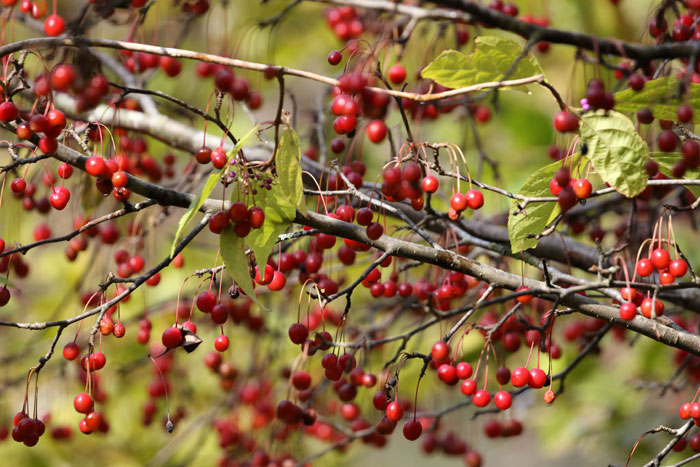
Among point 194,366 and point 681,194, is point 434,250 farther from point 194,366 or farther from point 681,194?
point 194,366

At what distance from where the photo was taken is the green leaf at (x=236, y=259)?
1.73m

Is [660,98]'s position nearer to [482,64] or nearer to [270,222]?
[482,64]

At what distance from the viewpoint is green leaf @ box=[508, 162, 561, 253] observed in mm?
1981

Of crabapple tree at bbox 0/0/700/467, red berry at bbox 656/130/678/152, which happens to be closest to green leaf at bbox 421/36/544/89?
crabapple tree at bbox 0/0/700/467

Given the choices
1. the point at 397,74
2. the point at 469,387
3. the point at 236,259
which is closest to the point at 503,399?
the point at 469,387

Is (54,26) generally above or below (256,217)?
above

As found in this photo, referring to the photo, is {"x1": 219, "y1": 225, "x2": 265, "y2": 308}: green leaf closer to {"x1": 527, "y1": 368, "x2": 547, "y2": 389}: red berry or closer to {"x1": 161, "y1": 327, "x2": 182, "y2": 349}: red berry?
{"x1": 161, "y1": 327, "x2": 182, "y2": 349}: red berry


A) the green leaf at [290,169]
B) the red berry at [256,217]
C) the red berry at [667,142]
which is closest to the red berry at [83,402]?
the red berry at [256,217]

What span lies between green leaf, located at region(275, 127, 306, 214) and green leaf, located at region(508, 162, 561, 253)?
0.60m

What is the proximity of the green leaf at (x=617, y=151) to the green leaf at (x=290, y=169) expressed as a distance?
27.2 inches

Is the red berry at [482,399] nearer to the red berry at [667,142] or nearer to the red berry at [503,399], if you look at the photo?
the red berry at [503,399]

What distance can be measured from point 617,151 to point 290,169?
77 centimetres

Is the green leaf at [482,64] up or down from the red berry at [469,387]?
up

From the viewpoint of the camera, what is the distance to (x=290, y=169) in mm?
1735
